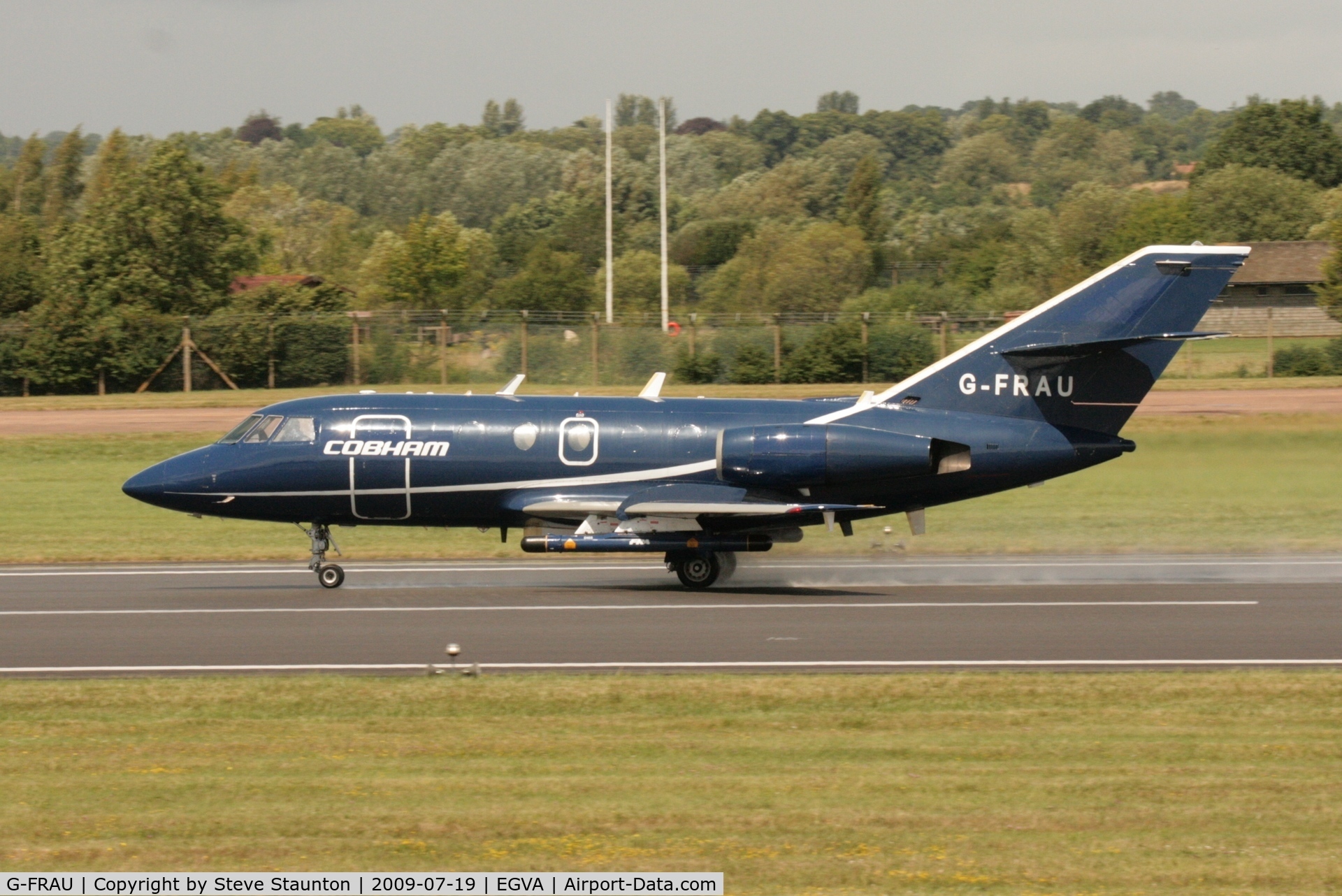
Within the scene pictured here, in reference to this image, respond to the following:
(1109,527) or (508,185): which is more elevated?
(508,185)

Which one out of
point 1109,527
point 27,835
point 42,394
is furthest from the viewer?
point 42,394

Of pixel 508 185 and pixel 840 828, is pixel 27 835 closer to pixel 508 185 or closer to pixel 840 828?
pixel 840 828

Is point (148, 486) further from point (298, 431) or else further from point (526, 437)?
point (526, 437)

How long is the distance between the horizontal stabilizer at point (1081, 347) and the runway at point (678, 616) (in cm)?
327

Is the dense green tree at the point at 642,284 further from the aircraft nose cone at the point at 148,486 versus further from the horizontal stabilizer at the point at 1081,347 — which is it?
the horizontal stabilizer at the point at 1081,347

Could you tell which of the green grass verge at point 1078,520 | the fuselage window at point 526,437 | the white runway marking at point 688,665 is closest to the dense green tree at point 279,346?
the green grass verge at point 1078,520

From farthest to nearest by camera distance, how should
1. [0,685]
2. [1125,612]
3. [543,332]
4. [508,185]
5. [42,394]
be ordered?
[508,185]
[42,394]
[543,332]
[1125,612]
[0,685]

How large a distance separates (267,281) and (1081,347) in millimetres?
66268

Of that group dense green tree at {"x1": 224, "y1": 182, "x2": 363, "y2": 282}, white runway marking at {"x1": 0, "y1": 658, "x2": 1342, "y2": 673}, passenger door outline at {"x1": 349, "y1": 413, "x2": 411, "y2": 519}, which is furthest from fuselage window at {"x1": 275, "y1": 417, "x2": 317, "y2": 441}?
dense green tree at {"x1": 224, "y1": 182, "x2": 363, "y2": 282}

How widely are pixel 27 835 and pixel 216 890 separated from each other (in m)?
1.83

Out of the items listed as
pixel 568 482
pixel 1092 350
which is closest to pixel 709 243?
pixel 568 482

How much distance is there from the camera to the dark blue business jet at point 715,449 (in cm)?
2138

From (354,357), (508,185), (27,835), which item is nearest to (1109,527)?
(27,835)

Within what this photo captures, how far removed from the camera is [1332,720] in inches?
510
